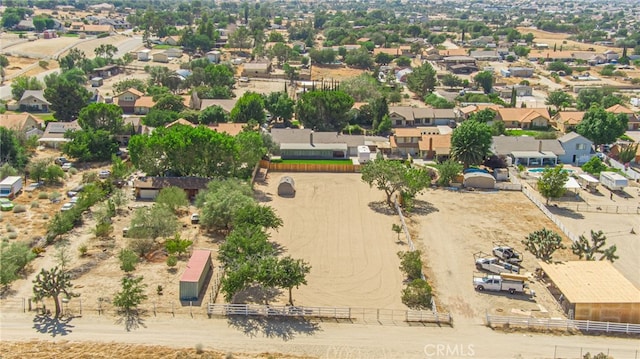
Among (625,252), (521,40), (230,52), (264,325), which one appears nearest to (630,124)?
(625,252)

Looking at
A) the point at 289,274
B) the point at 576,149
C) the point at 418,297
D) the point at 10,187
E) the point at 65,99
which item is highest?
the point at 65,99

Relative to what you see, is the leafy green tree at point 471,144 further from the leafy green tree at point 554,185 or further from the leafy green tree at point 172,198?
the leafy green tree at point 172,198

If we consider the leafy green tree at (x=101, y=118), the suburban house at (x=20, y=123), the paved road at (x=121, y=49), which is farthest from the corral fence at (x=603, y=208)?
the paved road at (x=121, y=49)

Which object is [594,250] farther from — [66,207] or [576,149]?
[66,207]

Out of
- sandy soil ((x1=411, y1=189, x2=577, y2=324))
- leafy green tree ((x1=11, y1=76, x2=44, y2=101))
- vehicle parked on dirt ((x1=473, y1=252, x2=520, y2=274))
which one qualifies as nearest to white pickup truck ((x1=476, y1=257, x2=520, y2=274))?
vehicle parked on dirt ((x1=473, y1=252, x2=520, y2=274))

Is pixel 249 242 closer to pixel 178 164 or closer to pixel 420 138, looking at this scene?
pixel 178 164

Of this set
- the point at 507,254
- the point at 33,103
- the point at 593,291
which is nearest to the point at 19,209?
the point at 507,254

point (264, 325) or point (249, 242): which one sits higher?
point (249, 242)
